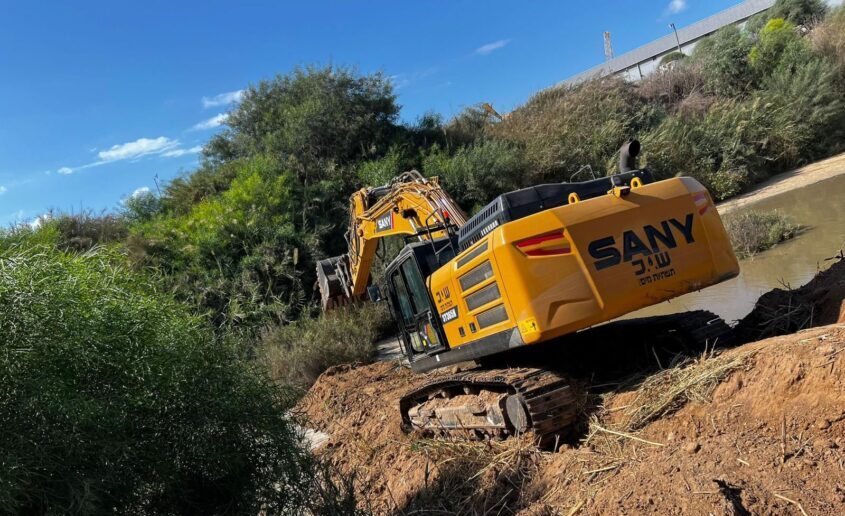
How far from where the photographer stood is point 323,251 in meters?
17.5

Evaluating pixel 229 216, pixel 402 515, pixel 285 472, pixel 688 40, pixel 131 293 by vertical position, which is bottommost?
pixel 402 515

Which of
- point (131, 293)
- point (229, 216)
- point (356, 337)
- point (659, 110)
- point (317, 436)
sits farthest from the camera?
point (659, 110)

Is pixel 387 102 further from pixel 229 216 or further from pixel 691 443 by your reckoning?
pixel 691 443

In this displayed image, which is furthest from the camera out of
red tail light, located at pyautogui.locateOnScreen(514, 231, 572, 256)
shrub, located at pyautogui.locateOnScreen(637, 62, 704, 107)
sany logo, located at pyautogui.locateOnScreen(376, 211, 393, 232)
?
shrub, located at pyautogui.locateOnScreen(637, 62, 704, 107)

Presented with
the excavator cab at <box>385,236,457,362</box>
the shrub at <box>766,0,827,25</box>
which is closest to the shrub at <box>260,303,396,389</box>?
the excavator cab at <box>385,236,457,362</box>

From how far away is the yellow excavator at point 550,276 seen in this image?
463 centimetres

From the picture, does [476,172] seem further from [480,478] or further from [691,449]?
[691,449]

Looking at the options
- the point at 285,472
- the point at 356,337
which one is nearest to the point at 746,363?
the point at 285,472

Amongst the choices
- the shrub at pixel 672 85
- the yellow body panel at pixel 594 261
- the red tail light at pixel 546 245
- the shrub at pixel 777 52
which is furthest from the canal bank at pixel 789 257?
the shrub at pixel 672 85

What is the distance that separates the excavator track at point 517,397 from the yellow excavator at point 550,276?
0.04 feet

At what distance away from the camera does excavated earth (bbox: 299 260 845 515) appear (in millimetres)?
3049

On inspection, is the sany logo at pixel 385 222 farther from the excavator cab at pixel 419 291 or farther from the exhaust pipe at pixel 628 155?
the exhaust pipe at pixel 628 155

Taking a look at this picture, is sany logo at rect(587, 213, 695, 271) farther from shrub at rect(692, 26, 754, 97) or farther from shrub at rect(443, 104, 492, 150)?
shrub at rect(692, 26, 754, 97)

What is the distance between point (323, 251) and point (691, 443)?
14.7 m
